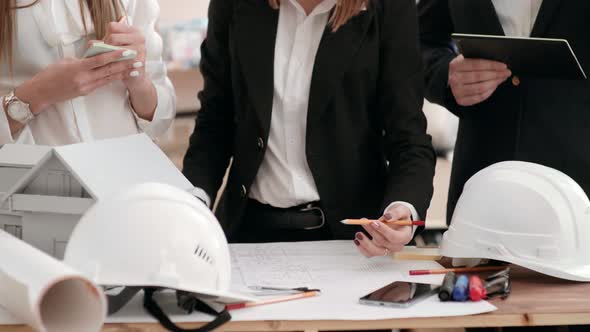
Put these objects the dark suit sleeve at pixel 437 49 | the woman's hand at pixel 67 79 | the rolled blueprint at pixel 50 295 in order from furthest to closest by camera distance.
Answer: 1. the dark suit sleeve at pixel 437 49
2. the woman's hand at pixel 67 79
3. the rolled blueprint at pixel 50 295

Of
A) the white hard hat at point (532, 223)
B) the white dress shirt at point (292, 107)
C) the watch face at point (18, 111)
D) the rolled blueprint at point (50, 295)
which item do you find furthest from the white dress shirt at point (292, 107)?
the rolled blueprint at point (50, 295)

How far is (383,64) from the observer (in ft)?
7.00

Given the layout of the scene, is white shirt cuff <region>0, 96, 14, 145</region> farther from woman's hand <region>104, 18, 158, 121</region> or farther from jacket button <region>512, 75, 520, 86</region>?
jacket button <region>512, 75, 520, 86</region>

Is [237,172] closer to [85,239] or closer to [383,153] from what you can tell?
[383,153]

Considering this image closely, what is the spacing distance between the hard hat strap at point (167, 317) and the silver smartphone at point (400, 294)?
0.95 ft

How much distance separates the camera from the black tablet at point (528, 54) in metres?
1.84

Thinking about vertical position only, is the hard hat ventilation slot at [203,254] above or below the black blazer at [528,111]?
below

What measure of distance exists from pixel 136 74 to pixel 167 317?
731 millimetres

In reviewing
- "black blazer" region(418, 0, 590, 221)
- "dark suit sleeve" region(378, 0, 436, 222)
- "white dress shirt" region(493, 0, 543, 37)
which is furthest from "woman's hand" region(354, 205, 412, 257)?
"white dress shirt" region(493, 0, 543, 37)

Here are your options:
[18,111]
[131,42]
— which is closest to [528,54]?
[131,42]

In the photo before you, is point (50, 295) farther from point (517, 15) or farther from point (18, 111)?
point (517, 15)

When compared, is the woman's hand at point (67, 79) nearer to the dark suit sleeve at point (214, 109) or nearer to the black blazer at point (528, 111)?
the dark suit sleeve at point (214, 109)

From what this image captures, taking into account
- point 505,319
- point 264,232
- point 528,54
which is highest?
point 528,54

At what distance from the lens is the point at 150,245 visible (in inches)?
60.3
